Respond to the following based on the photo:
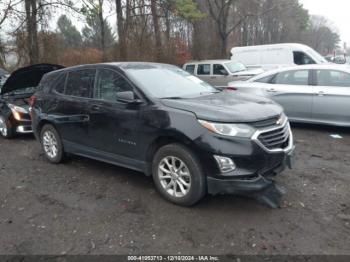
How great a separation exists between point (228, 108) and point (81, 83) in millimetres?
2542

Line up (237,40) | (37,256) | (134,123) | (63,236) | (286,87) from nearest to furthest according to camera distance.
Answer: (37,256) → (63,236) → (134,123) → (286,87) → (237,40)

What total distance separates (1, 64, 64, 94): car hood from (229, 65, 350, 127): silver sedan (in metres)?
4.97

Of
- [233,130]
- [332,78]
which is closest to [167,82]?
[233,130]

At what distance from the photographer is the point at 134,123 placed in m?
4.36

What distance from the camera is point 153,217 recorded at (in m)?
3.91

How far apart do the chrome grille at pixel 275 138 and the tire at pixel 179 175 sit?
0.77 metres

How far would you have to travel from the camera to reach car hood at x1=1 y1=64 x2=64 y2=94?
7.96 meters

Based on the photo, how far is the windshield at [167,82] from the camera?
14.7ft

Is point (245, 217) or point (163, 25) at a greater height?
point (163, 25)

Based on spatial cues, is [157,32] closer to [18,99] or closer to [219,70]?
[219,70]

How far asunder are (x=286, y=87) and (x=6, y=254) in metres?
6.64

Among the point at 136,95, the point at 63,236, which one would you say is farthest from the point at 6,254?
the point at 136,95

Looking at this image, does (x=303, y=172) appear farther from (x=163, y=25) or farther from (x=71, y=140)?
(x=163, y=25)

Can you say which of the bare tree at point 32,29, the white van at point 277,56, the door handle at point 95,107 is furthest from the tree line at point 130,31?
the door handle at point 95,107
